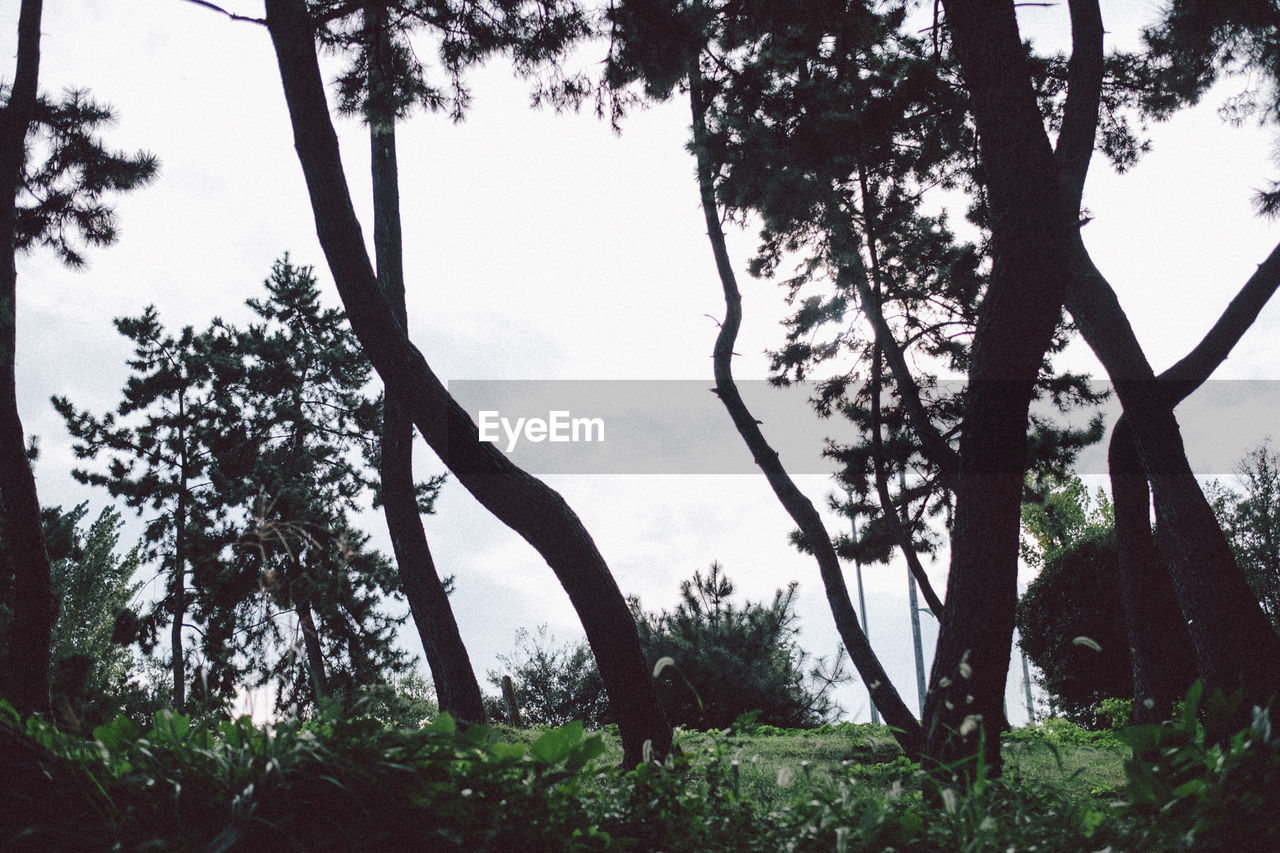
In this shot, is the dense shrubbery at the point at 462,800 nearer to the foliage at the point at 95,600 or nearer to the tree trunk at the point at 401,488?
the tree trunk at the point at 401,488

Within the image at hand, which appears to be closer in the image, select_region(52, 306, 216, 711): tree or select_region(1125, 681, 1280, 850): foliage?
select_region(1125, 681, 1280, 850): foliage

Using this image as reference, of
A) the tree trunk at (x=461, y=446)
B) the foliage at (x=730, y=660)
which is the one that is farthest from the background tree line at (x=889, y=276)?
the foliage at (x=730, y=660)

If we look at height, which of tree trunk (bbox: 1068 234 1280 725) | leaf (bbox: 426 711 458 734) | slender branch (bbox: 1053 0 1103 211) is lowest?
leaf (bbox: 426 711 458 734)

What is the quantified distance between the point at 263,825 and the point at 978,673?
3093mm

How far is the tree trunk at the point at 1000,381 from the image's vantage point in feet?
12.5

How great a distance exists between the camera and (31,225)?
10.1 m

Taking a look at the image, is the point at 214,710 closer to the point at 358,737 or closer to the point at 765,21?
the point at 358,737

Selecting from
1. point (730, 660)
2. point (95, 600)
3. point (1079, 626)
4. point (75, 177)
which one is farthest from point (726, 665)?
point (95, 600)

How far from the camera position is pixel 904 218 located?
1057 cm

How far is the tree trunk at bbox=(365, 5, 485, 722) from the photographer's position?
664cm

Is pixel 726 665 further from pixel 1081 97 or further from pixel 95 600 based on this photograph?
pixel 95 600

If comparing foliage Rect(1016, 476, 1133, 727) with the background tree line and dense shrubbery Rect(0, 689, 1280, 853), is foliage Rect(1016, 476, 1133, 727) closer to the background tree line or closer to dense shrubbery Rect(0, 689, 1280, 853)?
the background tree line

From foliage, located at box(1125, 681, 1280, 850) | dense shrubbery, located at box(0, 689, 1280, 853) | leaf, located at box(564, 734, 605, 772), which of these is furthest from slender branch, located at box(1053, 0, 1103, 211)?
leaf, located at box(564, 734, 605, 772)

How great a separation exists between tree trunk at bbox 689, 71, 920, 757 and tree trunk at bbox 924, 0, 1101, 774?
388 cm
